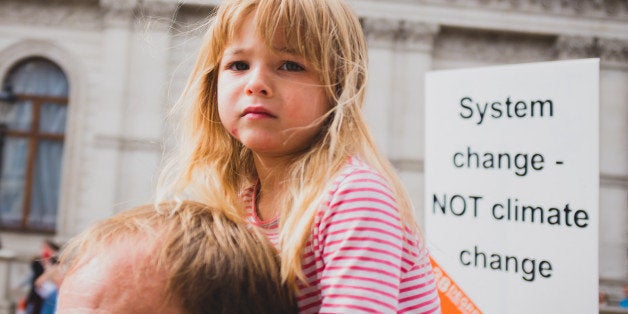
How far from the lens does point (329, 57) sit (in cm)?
114

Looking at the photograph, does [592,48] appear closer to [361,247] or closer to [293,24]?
[293,24]

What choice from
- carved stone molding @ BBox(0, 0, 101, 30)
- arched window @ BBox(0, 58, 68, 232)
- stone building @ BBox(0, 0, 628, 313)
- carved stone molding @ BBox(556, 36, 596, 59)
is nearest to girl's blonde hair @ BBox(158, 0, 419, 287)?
stone building @ BBox(0, 0, 628, 313)

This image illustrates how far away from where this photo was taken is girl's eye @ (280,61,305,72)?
1.12 metres

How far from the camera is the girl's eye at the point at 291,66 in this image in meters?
1.12

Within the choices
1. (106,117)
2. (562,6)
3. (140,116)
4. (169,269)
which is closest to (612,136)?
(562,6)

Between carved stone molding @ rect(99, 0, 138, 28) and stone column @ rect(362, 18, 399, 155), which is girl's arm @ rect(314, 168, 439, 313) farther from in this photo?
carved stone molding @ rect(99, 0, 138, 28)

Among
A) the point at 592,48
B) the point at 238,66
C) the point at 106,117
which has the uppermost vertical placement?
the point at 592,48

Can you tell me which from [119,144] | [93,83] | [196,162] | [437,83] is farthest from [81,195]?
[196,162]

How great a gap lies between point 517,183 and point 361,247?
188 cm

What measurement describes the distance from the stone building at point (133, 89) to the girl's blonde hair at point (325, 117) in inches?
485

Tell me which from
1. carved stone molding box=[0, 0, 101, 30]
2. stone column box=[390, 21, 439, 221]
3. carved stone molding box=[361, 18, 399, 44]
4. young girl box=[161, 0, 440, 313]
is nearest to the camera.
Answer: young girl box=[161, 0, 440, 313]

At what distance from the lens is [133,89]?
45.0 feet

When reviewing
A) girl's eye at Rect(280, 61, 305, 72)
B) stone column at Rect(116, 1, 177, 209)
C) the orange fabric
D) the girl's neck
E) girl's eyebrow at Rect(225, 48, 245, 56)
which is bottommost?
the orange fabric

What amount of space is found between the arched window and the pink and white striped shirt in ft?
46.0
